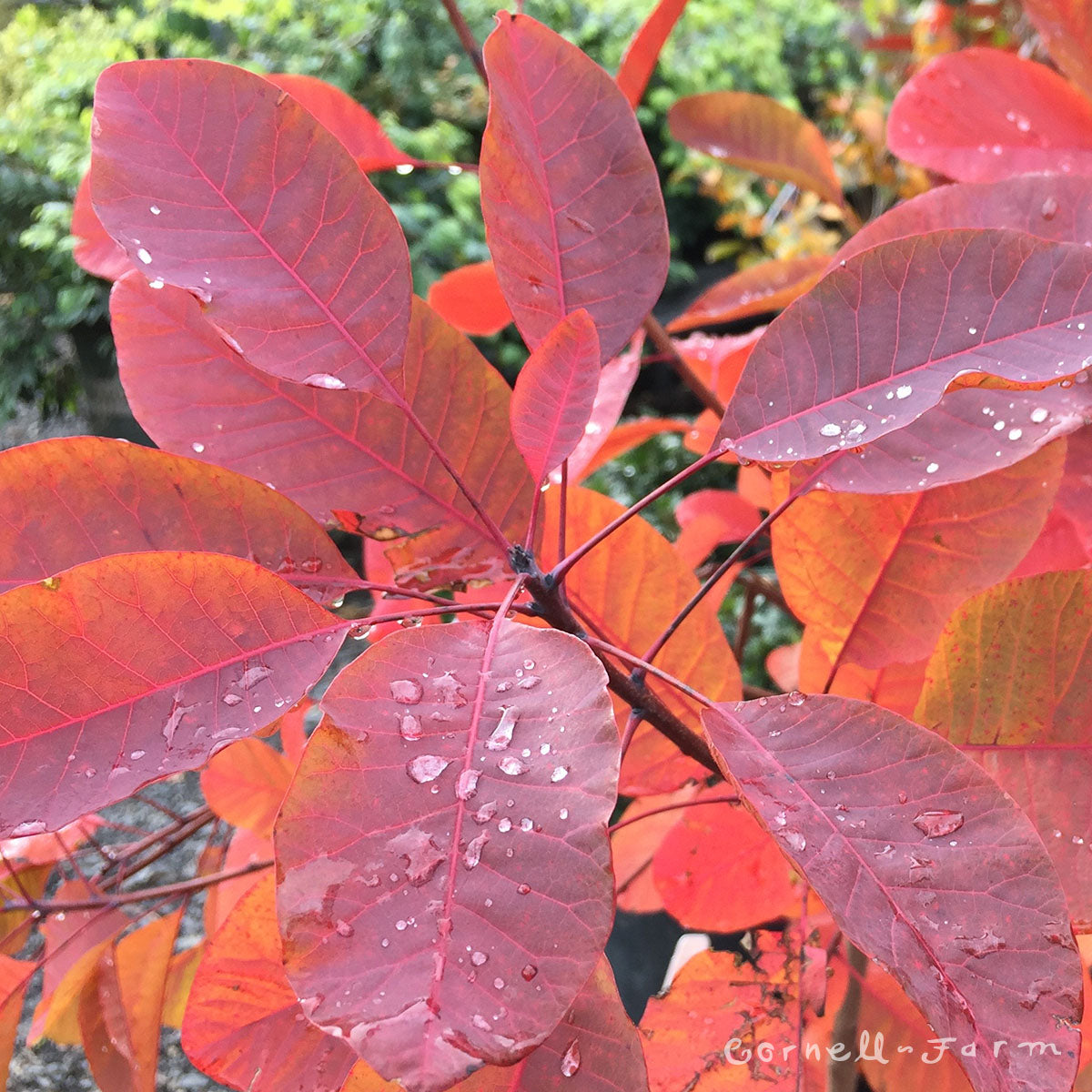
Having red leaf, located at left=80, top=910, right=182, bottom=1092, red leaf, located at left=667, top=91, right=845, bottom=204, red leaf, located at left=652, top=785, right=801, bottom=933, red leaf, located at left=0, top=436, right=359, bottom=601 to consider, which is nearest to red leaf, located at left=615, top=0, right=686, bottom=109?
red leaf, located at left=667, top=91, right=845, bottom=204

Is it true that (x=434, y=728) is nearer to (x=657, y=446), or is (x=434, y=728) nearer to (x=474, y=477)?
(x=474, y=477)

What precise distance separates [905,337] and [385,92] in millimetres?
3638

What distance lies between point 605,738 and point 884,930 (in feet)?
0.34

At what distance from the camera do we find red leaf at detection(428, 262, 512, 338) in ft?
2.27

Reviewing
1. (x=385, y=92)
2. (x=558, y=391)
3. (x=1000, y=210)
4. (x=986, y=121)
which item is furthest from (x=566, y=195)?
(x=385, y=92)

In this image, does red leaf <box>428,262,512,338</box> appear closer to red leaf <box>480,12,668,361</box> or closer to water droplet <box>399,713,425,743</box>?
red leaf <box>480,12,668,361</box>

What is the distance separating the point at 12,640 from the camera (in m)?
0.29

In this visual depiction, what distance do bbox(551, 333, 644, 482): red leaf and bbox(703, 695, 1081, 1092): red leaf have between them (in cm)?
20

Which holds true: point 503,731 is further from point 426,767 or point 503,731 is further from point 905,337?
point 905,337

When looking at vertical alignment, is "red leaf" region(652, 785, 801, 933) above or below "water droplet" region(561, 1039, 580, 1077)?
below

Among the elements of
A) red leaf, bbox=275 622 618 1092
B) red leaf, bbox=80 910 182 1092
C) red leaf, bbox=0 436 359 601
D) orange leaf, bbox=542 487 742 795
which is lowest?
red leaf, bbox=80 910 182 1092

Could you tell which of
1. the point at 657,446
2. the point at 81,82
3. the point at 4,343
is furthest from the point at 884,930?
the point at 81,82

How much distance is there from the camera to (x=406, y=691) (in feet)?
0.97

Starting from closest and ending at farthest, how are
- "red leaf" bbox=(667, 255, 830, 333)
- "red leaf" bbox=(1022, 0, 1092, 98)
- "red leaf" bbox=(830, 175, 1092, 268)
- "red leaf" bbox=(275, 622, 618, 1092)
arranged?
"red leaf" bbox=(275, 622, 618, 1092) → "red leaf" bbox=(830, 175, 1092, 268) → "red leaf" bbox=(1022, 0, 1092, 98) → "red leaf" bbox=(667, 255, 830, 333)
